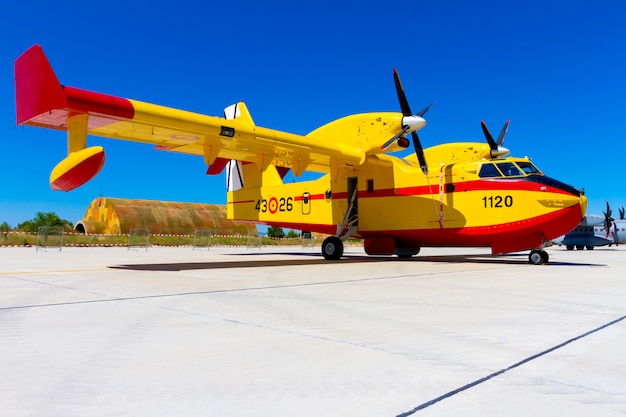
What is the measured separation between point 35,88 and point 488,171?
13.3 metres

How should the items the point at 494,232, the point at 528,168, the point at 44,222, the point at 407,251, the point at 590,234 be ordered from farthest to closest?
the point at 44,222 < the point at 590,234 < the point at 407,251 < the point at 494,232 < the point at 528,168

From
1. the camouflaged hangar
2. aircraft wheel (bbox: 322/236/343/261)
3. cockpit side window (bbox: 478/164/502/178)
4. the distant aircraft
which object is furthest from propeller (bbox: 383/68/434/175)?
the distant aircraft

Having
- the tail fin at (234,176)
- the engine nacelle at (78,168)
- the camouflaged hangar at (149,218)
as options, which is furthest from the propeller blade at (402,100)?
the camouflaged hangar at (149,218)

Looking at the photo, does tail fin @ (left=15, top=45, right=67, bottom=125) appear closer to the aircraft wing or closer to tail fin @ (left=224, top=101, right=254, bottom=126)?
the aircraft wing

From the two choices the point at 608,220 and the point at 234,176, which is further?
the point at 608,220

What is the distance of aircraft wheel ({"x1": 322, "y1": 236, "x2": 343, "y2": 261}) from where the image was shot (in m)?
17.8

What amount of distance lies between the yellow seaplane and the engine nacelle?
2cm

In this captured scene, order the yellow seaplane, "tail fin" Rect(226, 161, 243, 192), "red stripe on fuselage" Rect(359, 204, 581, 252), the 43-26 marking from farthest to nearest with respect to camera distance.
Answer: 1. "tail fin" Rect(226, 161, 243, 192)
2. the 43-26 marking
3. "red stripe on fuselage" Rect(359, 204, 581, 252)
4. the yellow seaplane

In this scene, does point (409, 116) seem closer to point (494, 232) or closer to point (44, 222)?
point (494, 232)

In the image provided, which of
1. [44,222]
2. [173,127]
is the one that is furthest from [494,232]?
Result: [44,222]

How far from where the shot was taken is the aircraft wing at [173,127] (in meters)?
10.5

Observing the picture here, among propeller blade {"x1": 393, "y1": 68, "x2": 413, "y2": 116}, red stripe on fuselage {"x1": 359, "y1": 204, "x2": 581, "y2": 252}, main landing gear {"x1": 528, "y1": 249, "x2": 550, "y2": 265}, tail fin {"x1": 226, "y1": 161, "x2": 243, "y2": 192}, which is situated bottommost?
main landing gear {"x1": 528, "y1": 249, "x2": 550, "y2": 265}

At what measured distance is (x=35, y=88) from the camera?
1069 centimetres

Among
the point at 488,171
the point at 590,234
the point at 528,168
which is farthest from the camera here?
the point at 590,234
